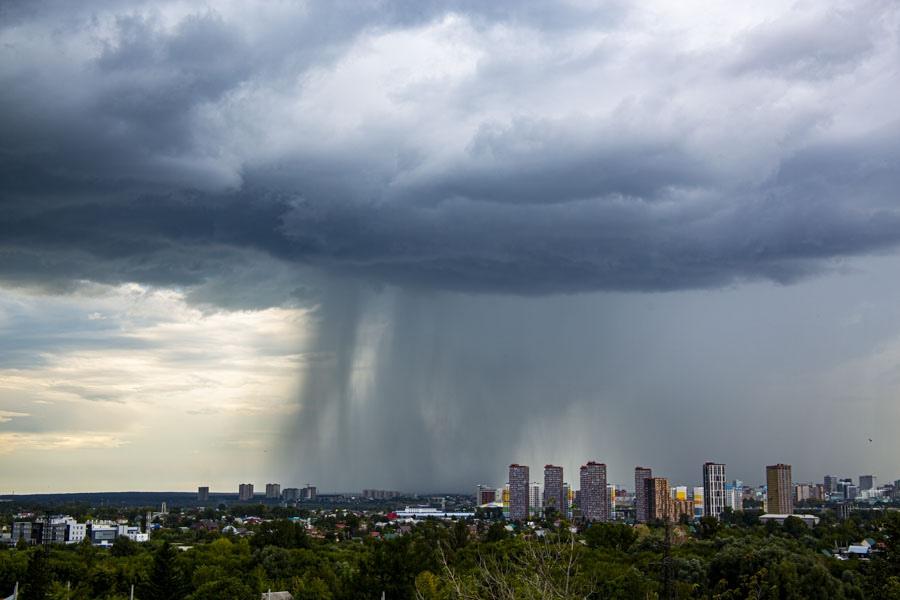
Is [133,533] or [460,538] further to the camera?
[133,533]

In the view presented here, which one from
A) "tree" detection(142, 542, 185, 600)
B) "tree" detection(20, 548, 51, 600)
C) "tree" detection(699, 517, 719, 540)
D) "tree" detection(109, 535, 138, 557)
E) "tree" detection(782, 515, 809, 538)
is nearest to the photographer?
"tree" detection(142, 542, 185, 600)

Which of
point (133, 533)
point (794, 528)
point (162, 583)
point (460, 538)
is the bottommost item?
point (133, 533)

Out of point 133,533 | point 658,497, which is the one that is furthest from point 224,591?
point 658,497

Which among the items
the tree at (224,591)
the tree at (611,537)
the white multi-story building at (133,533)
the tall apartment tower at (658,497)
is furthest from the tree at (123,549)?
the tall apartment tower at (658,497)

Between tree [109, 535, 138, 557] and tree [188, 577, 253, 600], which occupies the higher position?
tree [188, 577, 253, 600]

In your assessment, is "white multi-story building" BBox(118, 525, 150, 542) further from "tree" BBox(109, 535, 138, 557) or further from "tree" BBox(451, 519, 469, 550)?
"tree" BBox(451, 519, 469, 550)

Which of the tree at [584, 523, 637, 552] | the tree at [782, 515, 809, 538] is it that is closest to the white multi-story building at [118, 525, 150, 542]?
the tree at [584, 523, 637, 552]

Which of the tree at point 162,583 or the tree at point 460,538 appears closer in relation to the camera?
the tree at point 162,583

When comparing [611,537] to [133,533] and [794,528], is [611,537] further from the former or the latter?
[133,533]

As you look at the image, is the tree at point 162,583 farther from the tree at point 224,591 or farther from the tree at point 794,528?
the tree at point 794,528

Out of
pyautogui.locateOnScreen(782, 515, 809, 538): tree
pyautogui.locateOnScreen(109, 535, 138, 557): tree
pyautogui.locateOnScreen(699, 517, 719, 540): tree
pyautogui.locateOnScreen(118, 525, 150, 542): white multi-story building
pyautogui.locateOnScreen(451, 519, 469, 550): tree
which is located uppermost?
pyautogui.locateOnScreen(699, 517, 719, 540): tree

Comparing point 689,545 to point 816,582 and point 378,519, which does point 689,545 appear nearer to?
point 816,582
